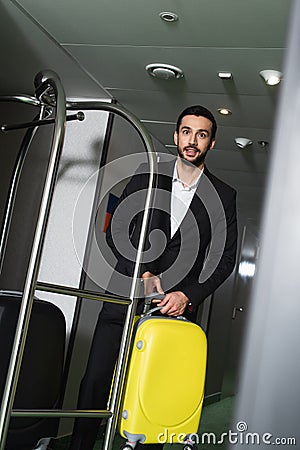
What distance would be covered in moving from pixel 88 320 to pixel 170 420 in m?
1.88

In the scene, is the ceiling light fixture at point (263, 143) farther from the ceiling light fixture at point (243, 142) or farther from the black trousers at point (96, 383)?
the black trousers at point (96, 383)

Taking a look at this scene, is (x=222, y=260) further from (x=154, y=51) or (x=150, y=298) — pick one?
(x=154, y=51)

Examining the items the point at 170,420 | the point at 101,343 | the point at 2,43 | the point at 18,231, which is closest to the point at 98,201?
the point at 18,231

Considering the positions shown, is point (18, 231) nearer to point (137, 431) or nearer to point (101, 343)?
point (101, 343)

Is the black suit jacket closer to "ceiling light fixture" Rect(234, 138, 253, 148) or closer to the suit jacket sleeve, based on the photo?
the suit jacket sleeve

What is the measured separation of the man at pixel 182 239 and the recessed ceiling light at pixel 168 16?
0.54 m

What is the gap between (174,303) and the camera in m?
2.28

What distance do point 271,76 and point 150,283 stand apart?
1461 millimetres

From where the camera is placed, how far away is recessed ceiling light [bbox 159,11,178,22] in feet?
8.75

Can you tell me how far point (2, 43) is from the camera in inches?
125

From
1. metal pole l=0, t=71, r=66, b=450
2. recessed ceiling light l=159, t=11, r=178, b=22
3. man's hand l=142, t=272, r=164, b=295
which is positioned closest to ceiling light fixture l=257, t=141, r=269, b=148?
recessed ceiling light l=159, t=11, r=178, b=22

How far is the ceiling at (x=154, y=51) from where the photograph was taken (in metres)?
2.65

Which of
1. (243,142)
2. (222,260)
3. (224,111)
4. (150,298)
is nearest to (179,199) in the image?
(222,260)

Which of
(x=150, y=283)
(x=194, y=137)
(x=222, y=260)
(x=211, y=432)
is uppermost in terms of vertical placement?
(x=194, y=137)
